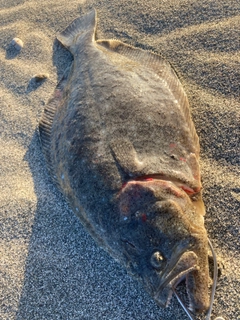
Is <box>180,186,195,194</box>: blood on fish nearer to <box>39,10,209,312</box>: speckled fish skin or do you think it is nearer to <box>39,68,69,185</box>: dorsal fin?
<box>39,10,209,312</box>: speckled fish skin

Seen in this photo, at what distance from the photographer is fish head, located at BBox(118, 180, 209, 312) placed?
2.25m

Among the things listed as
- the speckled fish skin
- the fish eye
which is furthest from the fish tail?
the fish eye

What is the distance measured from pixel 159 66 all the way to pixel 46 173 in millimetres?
1604

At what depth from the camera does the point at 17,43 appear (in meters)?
4.60

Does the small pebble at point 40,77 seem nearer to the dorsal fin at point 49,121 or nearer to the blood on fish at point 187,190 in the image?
the dorsal fin at point 49,121

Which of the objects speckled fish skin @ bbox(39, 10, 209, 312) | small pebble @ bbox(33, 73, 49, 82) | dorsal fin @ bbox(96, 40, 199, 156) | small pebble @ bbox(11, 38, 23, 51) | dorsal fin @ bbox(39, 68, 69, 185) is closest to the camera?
speckled fish skin @ bbox(39, 10, 209, 312)

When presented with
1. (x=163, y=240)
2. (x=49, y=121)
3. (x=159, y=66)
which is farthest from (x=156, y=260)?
(x=159, y=66)

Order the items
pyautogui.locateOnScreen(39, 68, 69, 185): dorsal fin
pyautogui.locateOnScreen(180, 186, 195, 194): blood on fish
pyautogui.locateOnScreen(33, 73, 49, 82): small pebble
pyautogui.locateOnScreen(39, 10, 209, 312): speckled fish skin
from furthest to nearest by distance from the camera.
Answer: pyautogui.locateOnScreen(33, 73, 49, 82): small pebble, pyautogui.locateOnScreen(39, 68, 69, 185): dorsal fin, pyautogui.locateOnScreen(180, 186, 195, 194): blood on fish, pyautogui.locateOnScreen(39, 10, 209, 312): speckled fish skin

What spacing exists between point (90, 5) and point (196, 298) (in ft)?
13.0

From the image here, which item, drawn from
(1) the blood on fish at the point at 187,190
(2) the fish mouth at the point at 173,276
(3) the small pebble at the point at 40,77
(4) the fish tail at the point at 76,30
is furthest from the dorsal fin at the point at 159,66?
(2) the fish mouth at the point at 173,276

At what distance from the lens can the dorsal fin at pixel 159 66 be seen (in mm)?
3331

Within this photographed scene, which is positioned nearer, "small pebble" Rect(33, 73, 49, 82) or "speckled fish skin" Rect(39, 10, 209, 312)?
"speckled fish skin" Rect(39, 10, 209, 312)

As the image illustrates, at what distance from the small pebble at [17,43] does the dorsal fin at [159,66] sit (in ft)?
4.05

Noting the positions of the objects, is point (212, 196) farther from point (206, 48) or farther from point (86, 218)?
point (206, 48)
